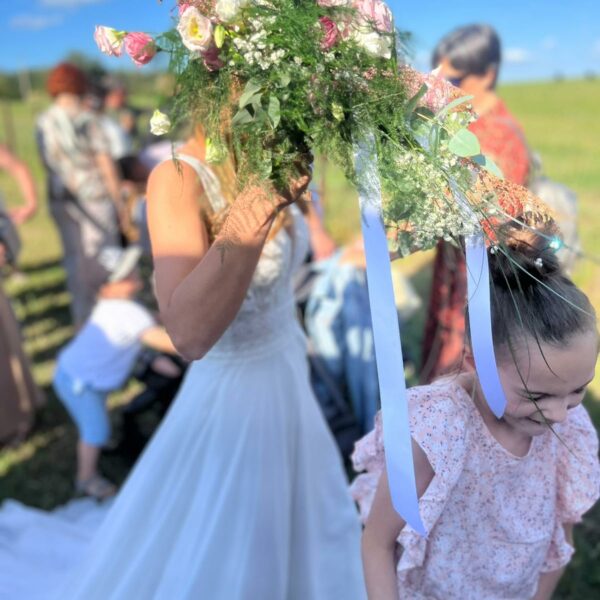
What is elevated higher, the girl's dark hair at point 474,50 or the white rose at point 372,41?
the girl's dark hair at point 474,50

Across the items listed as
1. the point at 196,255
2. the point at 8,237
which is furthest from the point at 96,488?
the point at 196,255

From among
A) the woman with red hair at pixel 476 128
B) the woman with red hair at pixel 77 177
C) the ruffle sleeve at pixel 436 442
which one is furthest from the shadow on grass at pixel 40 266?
the ruffle sleeve at pixel 436 442

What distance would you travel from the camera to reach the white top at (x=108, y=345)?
3312mm

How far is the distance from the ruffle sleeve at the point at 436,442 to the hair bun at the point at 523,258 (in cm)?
27

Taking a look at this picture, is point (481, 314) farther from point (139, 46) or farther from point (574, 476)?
point (139, 46)

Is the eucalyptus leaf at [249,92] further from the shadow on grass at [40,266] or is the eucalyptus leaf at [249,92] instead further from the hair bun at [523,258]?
the shadow on grass at [40,266]

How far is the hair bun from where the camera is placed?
4.10 feet

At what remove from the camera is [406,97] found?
118 centimetres

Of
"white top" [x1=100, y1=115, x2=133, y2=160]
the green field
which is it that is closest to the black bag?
the green field

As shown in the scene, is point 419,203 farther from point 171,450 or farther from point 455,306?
point 455,306

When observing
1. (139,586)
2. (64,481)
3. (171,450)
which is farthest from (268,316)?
(64,481)

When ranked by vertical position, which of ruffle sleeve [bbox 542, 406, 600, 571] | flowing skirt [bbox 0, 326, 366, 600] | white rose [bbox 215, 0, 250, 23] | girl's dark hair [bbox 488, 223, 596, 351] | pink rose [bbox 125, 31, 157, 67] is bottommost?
flowing skirt [bbox 0, 326, 366, 600]

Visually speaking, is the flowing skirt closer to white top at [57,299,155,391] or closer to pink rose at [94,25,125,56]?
pink rose at [94,25,125,56]

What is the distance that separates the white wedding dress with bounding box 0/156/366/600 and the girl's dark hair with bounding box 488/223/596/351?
2.59 feet
